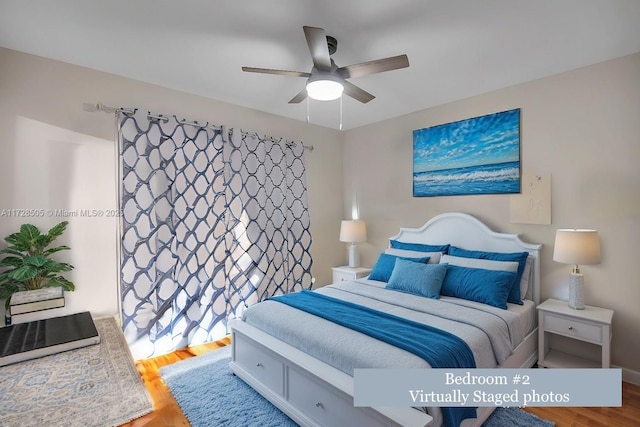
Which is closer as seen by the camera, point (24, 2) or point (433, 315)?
point (24, 2)

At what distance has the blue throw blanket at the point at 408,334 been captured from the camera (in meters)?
1.67

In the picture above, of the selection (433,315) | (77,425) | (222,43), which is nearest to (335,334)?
(433,315)

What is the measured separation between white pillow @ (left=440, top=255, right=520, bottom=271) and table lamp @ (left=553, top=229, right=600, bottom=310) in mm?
320

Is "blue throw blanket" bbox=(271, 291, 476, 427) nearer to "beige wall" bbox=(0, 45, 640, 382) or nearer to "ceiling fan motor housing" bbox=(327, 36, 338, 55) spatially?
"beige wall" bbox=(0, 45, 640, 382)

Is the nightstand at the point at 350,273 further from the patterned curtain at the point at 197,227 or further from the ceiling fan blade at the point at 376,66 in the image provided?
the ceiling fan blade at the point at 376,66

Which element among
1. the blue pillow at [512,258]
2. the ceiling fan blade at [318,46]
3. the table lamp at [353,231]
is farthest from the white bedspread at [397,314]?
the ceiling fan blade at [318,46]

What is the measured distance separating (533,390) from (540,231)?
146 centimetres

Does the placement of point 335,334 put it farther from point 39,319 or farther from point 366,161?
point 366,161

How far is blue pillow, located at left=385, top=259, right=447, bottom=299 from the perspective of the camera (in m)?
Result: 2.72

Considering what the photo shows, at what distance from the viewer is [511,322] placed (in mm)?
2277

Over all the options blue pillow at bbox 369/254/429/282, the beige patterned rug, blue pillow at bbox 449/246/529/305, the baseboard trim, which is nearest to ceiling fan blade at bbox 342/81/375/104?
blue pillow at bbox 369/254/429/282

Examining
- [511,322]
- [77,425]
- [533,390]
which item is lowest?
[533,390]

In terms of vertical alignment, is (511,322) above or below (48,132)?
below

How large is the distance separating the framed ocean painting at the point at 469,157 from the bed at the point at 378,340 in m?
0.38
